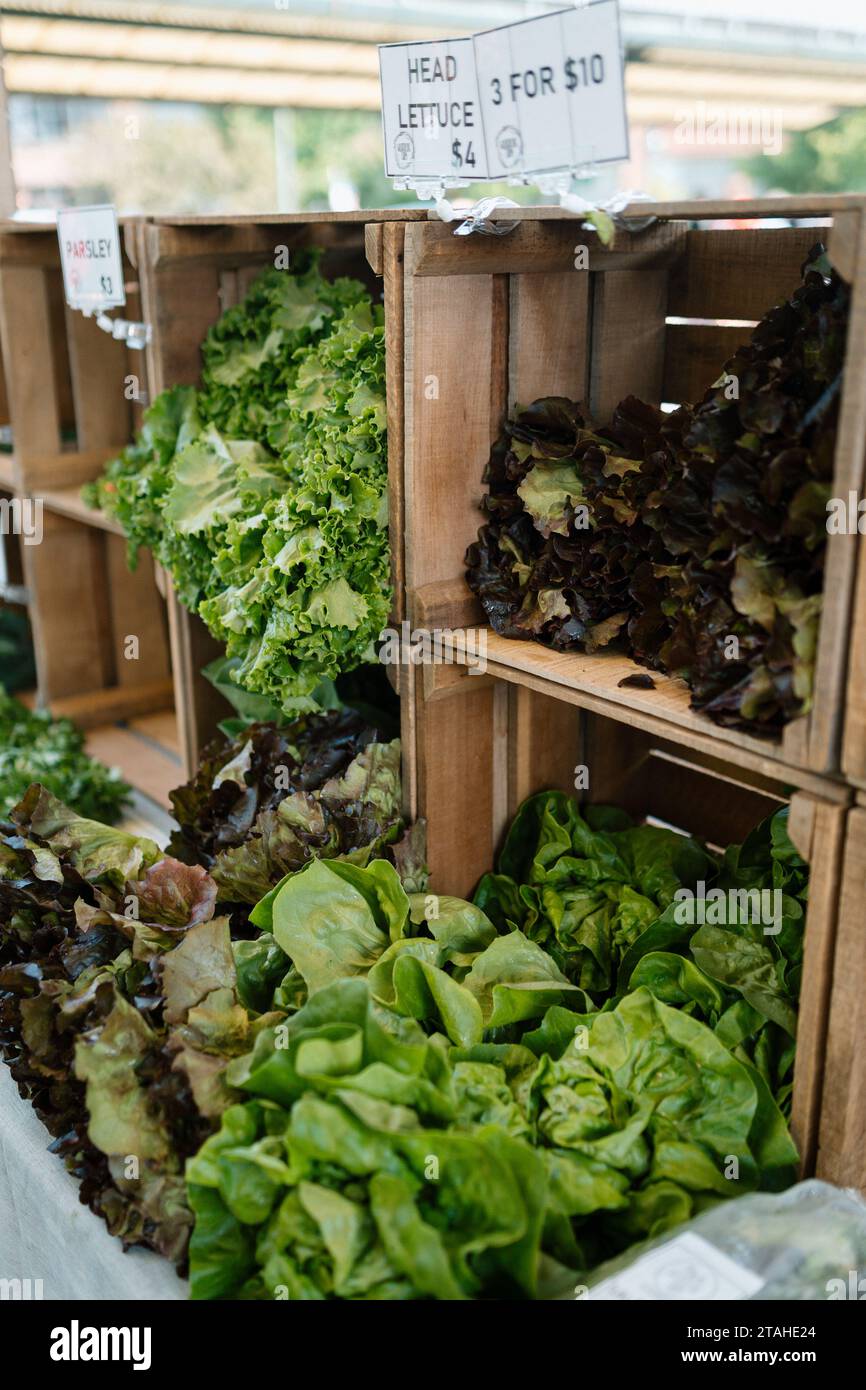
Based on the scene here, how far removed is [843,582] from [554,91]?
2.32 ft

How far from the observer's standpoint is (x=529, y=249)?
177cm

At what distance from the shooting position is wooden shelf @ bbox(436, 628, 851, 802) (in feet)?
4.76

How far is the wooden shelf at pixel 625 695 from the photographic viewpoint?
4.76 feet

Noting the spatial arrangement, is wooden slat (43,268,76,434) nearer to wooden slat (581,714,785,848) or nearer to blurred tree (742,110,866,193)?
wooden slat (581,714,785,848)

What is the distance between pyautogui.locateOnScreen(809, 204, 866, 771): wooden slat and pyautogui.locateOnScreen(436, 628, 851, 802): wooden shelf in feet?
0.20

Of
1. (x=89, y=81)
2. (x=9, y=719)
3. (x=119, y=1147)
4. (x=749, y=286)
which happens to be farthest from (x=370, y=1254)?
(x=89, y=81)

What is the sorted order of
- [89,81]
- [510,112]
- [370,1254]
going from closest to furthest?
1. [370,1254]
2. [510,112]
3. [89,81]

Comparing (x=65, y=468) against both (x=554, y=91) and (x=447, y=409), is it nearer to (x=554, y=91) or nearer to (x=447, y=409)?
(x=447, y=409)

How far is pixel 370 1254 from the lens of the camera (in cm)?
129

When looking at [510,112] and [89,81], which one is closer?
[510,112]

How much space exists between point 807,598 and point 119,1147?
1.08 m

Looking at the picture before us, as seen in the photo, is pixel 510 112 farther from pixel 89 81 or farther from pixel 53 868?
pixel 89 81

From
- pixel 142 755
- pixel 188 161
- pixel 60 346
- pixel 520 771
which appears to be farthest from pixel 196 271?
pixel 188 161

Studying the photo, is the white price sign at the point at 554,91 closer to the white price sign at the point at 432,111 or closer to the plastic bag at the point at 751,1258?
the white price sign at the point at 432,111
